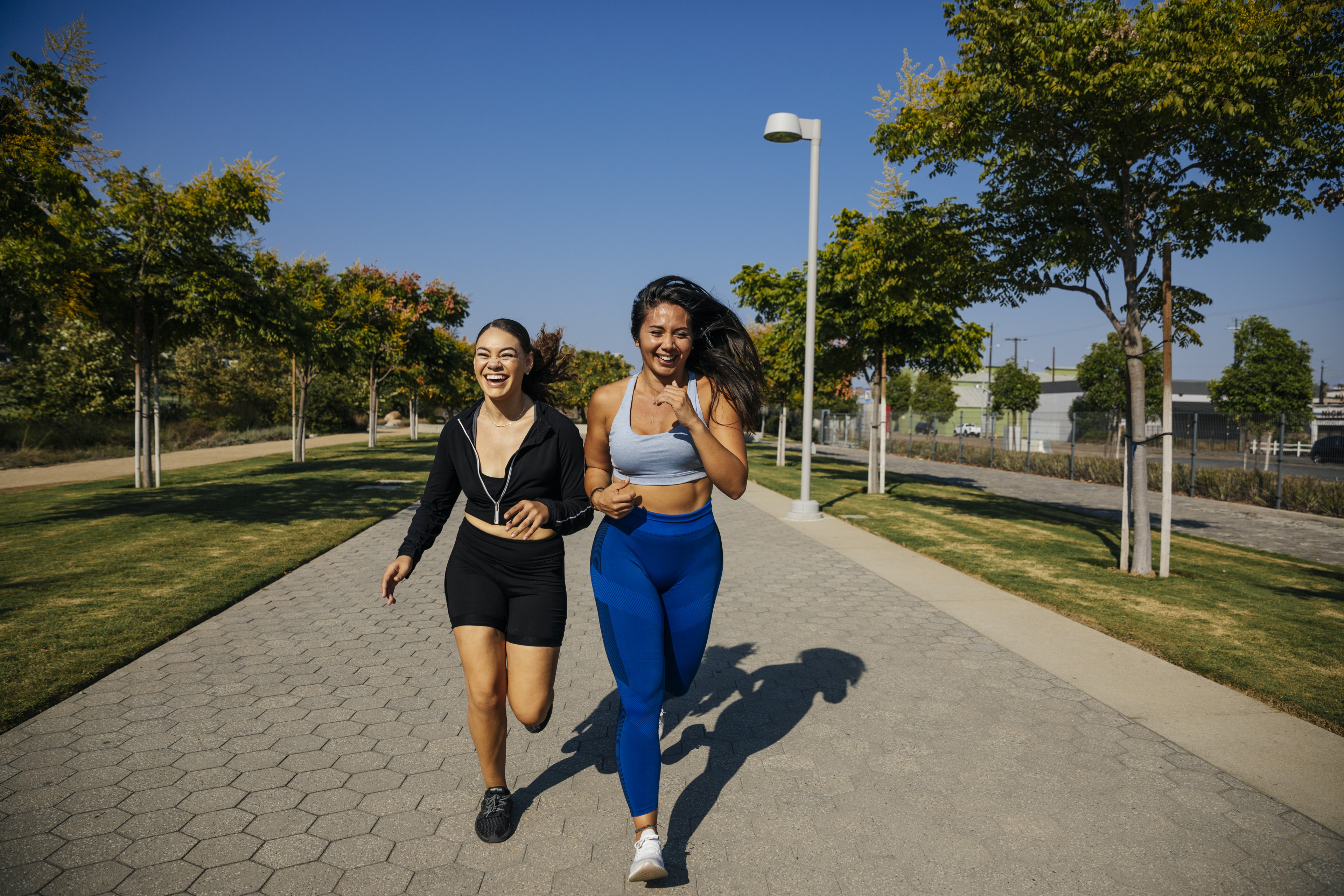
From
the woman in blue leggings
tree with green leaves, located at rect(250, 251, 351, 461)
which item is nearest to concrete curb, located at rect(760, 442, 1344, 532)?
the woman in blue leggings

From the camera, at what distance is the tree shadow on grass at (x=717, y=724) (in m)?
3.00

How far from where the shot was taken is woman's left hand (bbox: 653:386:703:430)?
7.89ft

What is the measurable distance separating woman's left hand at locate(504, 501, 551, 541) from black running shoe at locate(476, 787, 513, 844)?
3.36 feet

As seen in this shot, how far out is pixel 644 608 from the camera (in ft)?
8.41

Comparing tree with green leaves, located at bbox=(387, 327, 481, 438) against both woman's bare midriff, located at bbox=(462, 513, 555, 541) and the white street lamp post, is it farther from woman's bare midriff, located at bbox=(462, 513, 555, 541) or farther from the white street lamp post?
woman's bare midriff, located at bbox=(462, 513, 555, 541)

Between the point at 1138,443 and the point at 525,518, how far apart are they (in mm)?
6925

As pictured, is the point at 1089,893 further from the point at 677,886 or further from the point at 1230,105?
the point at 1230,105

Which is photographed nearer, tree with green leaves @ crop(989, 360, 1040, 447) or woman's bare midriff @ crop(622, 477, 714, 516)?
woman's bare midriff @ crop(622, 477, 714, 516)

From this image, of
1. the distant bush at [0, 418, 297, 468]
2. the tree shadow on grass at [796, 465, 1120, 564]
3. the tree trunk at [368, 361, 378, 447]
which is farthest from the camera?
the tree trunk at [368, 361, 378, 447]

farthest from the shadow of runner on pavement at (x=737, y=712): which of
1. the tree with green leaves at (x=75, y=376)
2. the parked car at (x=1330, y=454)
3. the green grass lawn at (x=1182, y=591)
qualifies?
the tree with green leaves at (x=75, y=376)

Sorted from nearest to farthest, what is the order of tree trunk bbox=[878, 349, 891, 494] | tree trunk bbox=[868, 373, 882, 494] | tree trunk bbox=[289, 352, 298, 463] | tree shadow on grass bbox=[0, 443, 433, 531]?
tree shadow on grass bbox=[0, 443, 433, 531], tree trunk bbox=[878, 349, 891, 494], tree trunk bbox=[868, 373, 882, 494], tree trunk bbox=[289, 352, 298, 463]

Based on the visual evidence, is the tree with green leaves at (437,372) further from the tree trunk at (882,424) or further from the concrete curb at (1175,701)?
the concrete curb at (1175,701)

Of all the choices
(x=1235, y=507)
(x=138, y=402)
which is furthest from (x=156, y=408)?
(x=1235, y=507)

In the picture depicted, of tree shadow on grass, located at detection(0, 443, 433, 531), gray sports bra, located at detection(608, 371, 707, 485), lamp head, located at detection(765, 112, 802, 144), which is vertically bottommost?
tree shadow on grass, located at detection(0, 443, 433, 531)
